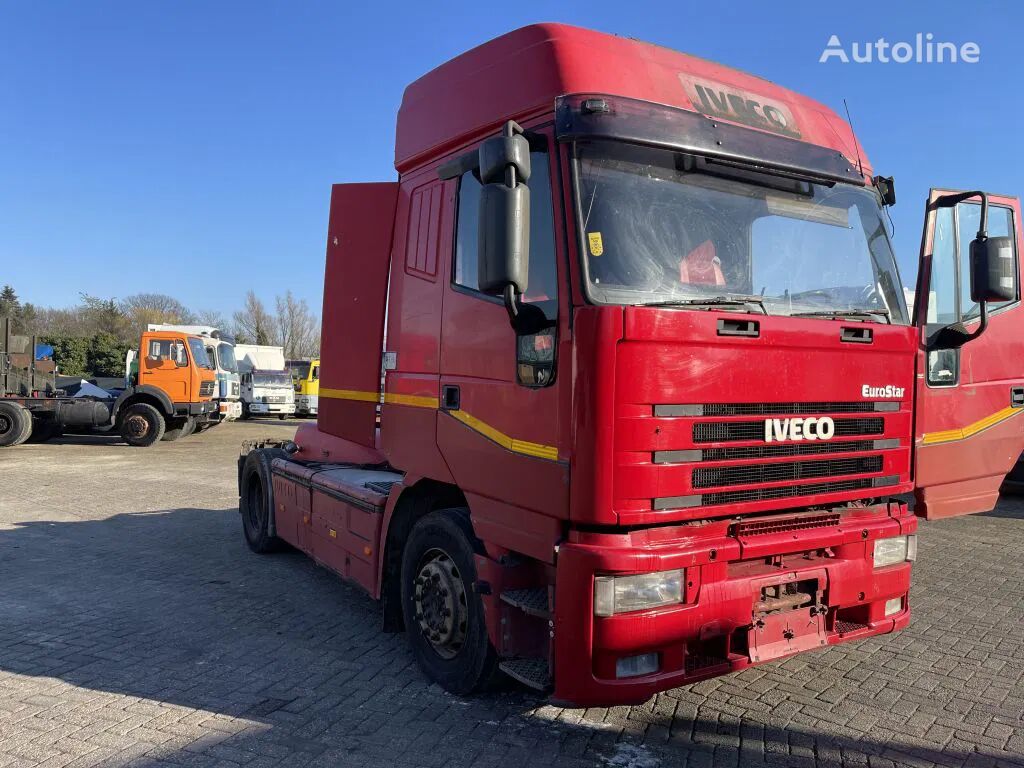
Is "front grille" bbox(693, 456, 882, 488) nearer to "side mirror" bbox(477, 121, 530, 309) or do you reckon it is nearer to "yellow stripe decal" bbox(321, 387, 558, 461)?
"yellow stripe decal" bbox(321, 387, 558, 461)

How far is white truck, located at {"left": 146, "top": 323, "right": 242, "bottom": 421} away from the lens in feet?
66.9

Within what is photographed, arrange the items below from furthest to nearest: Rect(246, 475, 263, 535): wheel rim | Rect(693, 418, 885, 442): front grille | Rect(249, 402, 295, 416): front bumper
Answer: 1. Rect(249, 402, 295, 416): front bumper
2. Rect(246, 475, 263, 535): wheel rim
3. Rect(693, 418, 885, 442): front grille

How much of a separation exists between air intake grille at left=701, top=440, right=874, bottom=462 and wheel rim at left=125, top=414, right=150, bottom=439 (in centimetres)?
1816

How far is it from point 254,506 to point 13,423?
13.7 m

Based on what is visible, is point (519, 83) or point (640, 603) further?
point (519, 83)

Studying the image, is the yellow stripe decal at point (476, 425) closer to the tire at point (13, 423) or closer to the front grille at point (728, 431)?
the front grille at point (728, 431)

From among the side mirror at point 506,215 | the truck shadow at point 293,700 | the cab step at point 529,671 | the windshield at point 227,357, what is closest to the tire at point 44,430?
the windshield at point 227,357

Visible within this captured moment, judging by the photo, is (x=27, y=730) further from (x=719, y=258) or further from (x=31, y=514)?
(x=31, y=514)

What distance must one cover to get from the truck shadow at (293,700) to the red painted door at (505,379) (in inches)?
39.8

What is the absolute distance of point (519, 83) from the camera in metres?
3.84

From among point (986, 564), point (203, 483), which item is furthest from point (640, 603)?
point (203, 483)

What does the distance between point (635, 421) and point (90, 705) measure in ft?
10.6

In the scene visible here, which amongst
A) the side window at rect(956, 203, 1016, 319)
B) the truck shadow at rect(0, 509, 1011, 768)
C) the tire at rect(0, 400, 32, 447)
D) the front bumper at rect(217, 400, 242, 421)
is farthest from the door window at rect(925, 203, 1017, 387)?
the tire at rect(0, 400, 32, 447)

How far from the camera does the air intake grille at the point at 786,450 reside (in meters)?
3.44
